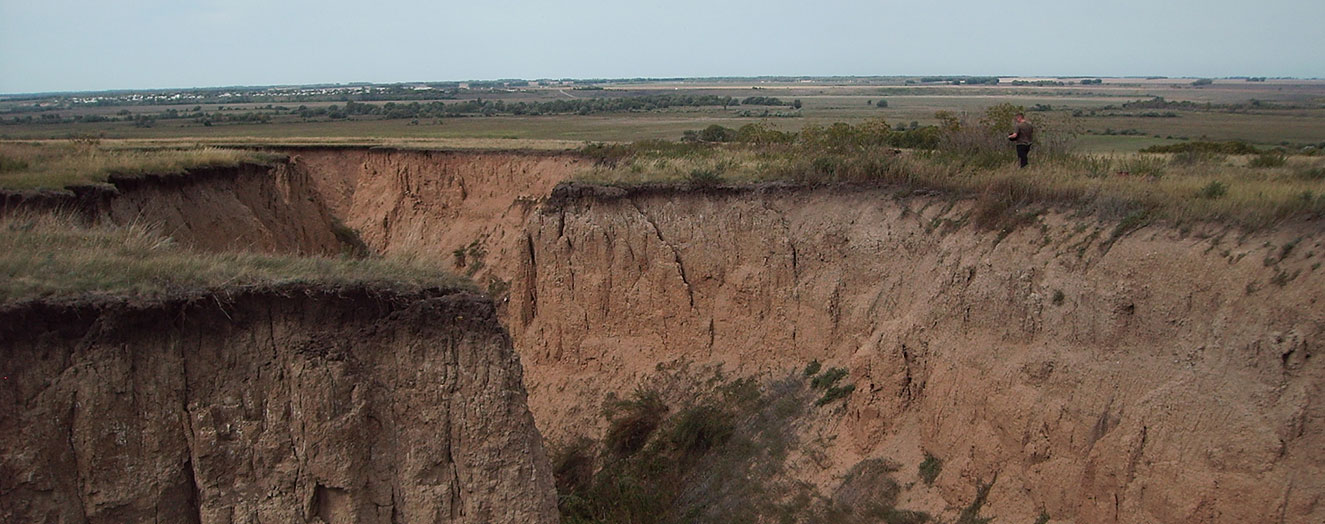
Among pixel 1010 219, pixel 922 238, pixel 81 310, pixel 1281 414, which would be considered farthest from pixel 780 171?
pixel 81 310

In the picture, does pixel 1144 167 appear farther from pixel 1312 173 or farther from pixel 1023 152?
pixel 1312 173

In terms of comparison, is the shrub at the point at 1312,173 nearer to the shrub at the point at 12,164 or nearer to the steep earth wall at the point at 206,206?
the steep earth wall at the point at 206,206

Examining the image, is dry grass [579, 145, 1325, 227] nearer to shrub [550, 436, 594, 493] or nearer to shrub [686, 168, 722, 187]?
shrub [686, 168, 722, 187]

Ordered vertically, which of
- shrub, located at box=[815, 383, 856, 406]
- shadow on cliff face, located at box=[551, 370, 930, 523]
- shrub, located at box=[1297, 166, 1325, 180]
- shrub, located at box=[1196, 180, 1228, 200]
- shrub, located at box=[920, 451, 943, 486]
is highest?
shrub, located at box=[1297, 166, 1325, 180]

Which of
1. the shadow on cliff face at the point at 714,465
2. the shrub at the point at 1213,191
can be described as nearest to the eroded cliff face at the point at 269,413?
the shadow on cliff face at the point at 714,465

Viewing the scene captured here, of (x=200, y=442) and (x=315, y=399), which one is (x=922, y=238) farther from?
(x=200, y=442)

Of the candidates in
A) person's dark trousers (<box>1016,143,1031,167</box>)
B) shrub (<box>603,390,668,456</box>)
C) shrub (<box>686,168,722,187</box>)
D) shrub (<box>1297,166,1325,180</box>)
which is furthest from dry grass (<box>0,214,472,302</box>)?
shrub (<box>1297,166,1325,180</box>)
